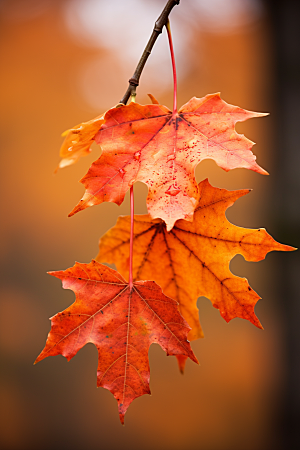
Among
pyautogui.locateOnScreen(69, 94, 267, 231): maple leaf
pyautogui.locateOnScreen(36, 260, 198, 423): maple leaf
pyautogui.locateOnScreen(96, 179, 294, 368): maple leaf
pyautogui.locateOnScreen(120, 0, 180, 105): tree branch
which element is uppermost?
pyautogui.locateOnScreen(120, 0, 180, 105): tree branch

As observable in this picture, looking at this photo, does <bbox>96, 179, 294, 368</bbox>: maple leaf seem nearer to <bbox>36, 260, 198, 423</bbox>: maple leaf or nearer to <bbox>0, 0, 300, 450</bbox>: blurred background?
<bbox>36, 260, 198, 423</bbox>: maple leaf

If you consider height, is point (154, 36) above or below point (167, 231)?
above

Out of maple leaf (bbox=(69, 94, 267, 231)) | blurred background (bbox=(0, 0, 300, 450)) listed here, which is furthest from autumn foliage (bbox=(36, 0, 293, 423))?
blurred background (bbox=(0, 0, 300, 450))

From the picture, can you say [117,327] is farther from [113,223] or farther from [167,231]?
[113,223]

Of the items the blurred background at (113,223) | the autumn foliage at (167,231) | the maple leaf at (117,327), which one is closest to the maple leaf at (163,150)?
the autumn foliage at (167,231)

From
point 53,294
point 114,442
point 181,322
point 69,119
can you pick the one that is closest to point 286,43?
point 69,119

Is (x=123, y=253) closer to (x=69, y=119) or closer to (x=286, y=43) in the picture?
(x=69, y=119)

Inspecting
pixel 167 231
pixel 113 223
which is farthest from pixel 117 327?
pixel 113 223
